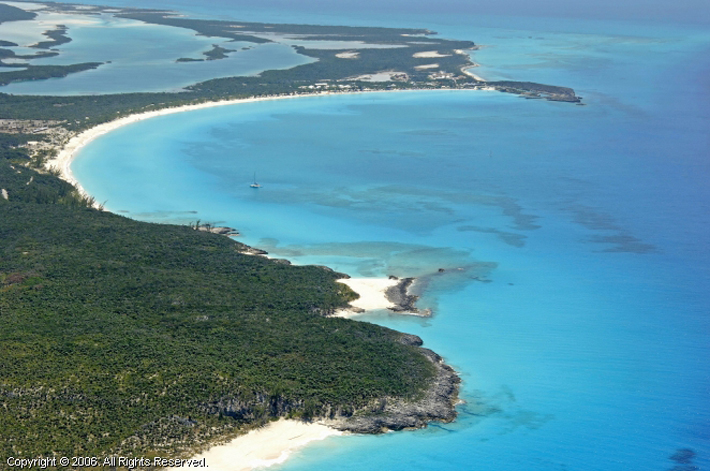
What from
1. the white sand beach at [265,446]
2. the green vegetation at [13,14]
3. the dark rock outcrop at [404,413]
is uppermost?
the green vegetation at [13,14]

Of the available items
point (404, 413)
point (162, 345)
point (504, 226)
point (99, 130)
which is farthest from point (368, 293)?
point (99, 130)

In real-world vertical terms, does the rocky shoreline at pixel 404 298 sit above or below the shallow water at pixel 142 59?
below

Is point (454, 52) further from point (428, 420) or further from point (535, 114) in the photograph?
point (428, 420)

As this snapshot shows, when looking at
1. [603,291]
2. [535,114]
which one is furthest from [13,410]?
[535,114]

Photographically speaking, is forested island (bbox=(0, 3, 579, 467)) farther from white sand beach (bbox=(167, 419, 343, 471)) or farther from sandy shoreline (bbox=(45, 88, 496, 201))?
sandy shoreline (bbox=(45, 88, 496, 201))

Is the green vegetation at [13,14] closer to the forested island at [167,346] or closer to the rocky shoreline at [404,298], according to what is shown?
the forested island at [167,346]

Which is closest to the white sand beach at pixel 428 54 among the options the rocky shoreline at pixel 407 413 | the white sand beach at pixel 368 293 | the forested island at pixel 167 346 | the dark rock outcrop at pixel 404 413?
the forested island at pixel 167 346
